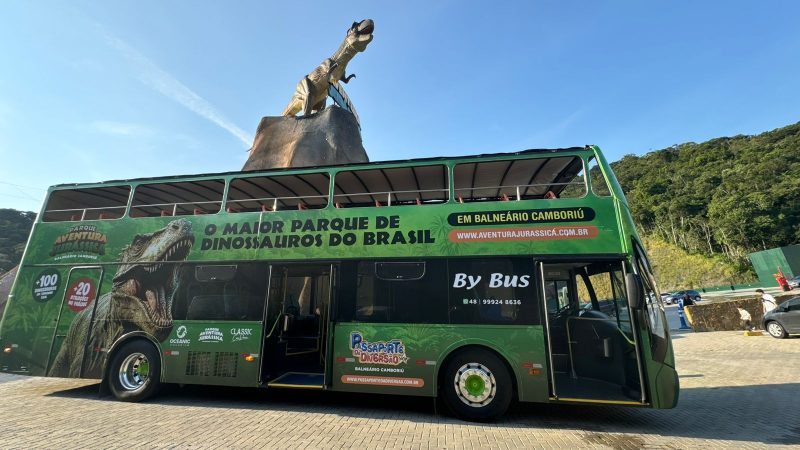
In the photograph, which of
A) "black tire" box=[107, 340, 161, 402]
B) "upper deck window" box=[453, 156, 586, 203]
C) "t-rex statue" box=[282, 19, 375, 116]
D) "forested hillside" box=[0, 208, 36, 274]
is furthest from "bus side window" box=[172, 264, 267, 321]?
"forested hillside" box=[0, 208, 36, 274]

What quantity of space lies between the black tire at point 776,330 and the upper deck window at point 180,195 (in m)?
20.5

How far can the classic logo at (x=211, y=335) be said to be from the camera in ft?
23.0

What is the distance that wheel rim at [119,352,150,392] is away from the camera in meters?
7.29

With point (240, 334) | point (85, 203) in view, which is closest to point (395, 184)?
point (240, 334)

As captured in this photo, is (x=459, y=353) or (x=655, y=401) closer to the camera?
(x=655, y=401)

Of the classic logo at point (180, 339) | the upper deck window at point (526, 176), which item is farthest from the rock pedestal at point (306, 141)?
the classic logo at point (180, 339)

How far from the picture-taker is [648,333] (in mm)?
5629

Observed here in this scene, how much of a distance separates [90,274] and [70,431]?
11.5ft

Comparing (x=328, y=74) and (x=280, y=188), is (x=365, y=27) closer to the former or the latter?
(x=328, y=74)

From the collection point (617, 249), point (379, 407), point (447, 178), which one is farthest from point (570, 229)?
point (379, 407)

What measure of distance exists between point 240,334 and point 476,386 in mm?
4534

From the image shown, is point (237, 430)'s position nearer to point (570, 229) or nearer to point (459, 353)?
point (459, 353)

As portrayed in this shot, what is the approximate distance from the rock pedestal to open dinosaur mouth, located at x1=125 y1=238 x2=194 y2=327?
9647 millimetres

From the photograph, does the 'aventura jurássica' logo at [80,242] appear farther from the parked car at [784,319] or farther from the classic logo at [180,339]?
the parked car at [784,319]
